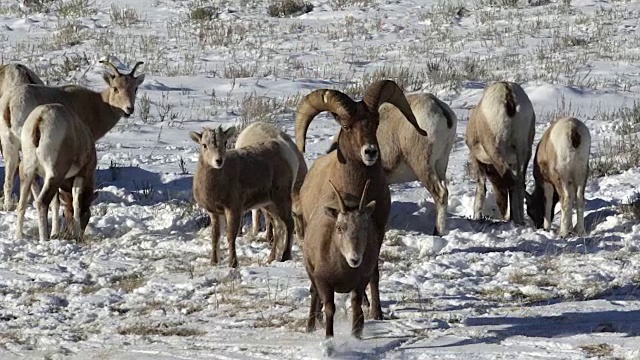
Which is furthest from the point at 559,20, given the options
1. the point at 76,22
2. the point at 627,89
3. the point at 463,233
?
the point at 463,233

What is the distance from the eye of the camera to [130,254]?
36.7ft

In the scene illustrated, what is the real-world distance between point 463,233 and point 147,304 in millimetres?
3525

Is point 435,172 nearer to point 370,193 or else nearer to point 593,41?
point 370,193

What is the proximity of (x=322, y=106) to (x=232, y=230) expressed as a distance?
2.07m

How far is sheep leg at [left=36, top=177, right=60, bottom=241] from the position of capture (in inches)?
466

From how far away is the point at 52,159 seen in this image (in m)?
11.9

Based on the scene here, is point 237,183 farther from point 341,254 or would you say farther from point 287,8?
point 287,8

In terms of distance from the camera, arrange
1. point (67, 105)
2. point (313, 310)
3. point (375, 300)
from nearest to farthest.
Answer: point (313, 310)
point (375, 300)
point (67, 105)

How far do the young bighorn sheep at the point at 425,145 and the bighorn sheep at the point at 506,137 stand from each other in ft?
1.70

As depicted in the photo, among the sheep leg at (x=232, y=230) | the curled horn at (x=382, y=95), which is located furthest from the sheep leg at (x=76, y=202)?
the curled horn at (x=382, y=95)

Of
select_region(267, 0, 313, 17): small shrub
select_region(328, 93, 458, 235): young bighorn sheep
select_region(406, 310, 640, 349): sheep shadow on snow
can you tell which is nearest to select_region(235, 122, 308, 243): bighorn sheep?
select_region(328, 93, 458, 235): young bighorn sheep

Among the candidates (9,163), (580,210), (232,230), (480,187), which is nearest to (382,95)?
(232,230)

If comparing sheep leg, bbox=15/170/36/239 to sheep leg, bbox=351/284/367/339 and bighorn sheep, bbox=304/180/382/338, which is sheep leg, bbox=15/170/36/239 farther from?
sheep leg, bbox=351/284/367/339

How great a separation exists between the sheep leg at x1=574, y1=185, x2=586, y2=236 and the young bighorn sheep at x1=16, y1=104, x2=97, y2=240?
4687mm
